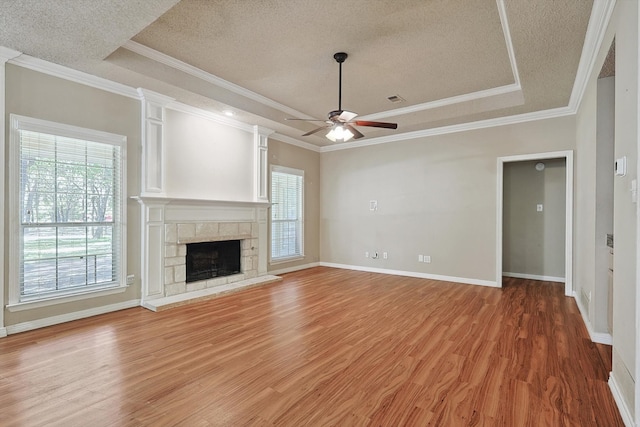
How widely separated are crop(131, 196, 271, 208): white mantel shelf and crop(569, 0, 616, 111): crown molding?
4.81 meters

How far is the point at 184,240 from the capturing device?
465 cm

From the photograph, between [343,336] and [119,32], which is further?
[343,336]

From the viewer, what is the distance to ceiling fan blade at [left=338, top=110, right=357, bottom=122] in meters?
3.50

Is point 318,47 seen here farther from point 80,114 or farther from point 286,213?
point 286,213

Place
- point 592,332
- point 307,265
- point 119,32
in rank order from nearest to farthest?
point 119,32
point 592,332
point 307,265

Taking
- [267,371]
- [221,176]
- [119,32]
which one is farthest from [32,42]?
[267,371]

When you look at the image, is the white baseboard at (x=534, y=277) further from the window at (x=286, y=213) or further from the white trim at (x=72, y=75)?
the white trim at (x=72, y=75)

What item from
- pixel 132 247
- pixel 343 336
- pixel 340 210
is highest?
pixel 340 210

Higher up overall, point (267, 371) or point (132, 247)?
point (132, 247)

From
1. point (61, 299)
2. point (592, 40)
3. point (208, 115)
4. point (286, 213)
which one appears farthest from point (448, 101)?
point (61, 299)

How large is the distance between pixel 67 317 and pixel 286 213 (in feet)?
13.2

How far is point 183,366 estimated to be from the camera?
8.34 feet

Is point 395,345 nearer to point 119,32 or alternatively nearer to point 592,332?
point 592,332

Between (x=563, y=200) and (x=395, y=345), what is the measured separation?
185 inches
